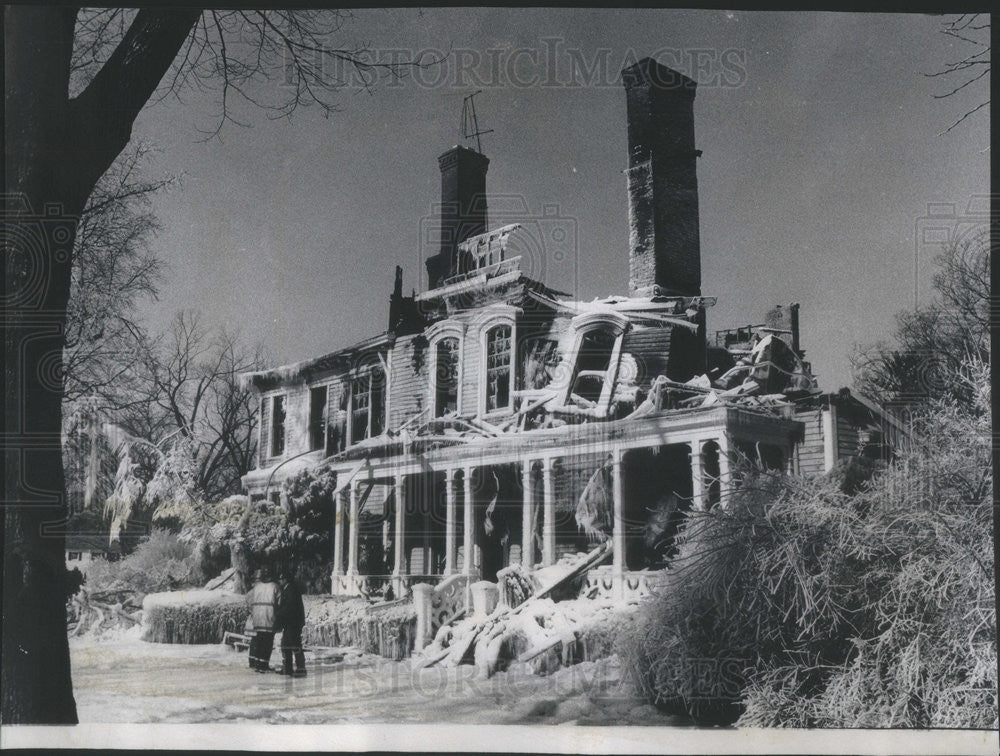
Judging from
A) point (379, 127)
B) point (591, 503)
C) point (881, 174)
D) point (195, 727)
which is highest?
point (379, 127)

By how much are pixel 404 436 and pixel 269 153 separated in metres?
2.62

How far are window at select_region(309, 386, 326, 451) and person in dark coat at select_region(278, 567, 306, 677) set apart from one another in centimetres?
110

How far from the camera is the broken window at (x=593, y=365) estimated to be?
7898 millimetres

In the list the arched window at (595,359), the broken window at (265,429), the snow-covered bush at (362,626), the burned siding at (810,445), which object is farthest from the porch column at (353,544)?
the burned siding at (810,445)

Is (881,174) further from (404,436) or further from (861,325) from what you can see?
(404,436)

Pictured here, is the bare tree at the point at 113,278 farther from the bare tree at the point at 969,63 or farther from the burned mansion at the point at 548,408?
the bare tree at the point at 969,63

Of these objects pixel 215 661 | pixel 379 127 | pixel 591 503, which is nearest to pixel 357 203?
pixel 379 127

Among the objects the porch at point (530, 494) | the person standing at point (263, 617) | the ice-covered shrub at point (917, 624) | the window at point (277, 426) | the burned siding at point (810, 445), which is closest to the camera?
the ice-covered shrub at point (917, 624)

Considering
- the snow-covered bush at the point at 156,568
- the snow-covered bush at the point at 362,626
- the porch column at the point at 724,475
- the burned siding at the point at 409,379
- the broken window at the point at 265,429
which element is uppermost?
the burned siding at the point at 409,379

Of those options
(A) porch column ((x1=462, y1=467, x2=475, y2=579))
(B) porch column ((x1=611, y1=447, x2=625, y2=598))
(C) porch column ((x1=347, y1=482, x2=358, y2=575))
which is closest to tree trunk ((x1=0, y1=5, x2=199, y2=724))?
(C) porch column ((x1=347, y1=482, x2=358, y2=575))

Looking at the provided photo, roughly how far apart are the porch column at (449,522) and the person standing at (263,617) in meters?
1.46

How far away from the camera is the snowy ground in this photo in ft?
24.8

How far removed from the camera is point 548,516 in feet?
26.0

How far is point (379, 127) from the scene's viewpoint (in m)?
8.30
